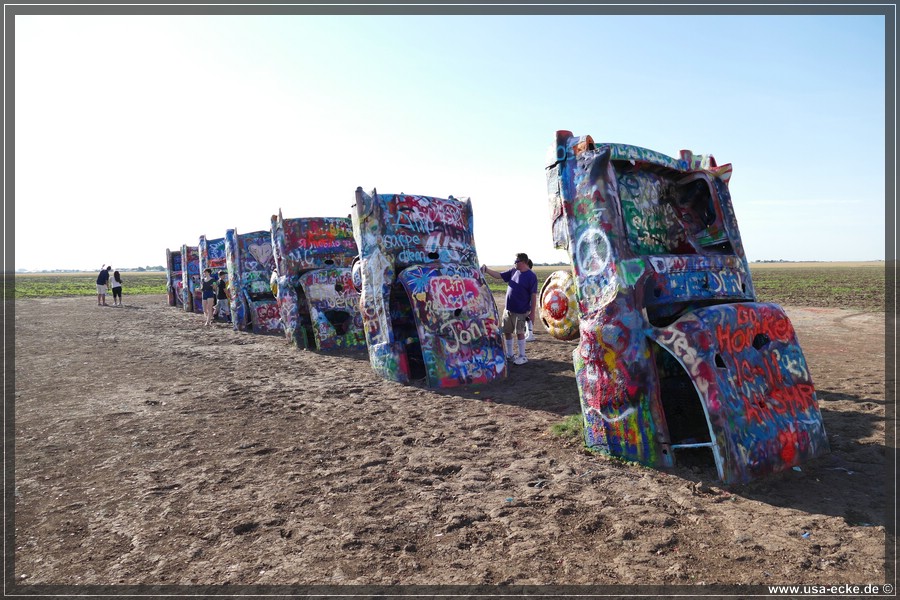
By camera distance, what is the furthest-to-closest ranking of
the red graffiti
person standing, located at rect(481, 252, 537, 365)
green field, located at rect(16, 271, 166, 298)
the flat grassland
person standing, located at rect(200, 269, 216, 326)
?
green field, located at rect(16, 271, 166, 298), person standing, located at rect(200, 269, 216, 326), person standing, located at rect(481, 252, 537, 365), the red graffiti, the flat grassland

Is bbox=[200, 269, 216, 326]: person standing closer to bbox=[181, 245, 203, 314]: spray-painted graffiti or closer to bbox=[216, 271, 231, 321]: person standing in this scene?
bbox=[216, 271, 231, 321]: person standing

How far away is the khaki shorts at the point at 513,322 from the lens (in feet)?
32.5

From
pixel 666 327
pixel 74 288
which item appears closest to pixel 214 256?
pixel 666 327

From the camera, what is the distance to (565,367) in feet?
32.6

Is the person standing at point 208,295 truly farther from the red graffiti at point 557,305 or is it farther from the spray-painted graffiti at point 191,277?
the red graffiti at point 557,305

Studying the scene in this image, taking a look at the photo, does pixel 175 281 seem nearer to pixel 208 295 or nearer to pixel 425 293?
pixel 208 295

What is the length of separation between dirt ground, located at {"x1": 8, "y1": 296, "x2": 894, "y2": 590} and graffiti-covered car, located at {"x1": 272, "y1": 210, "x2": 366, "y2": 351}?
4.87 meters

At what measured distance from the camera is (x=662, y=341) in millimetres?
4801

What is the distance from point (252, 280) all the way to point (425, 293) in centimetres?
1062

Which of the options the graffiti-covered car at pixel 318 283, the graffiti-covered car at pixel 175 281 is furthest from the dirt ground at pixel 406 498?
the graffiti-covered car at pixel 175 281

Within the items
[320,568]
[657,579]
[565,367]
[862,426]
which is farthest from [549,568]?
[565,367]

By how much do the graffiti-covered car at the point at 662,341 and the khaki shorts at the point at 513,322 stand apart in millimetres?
4089

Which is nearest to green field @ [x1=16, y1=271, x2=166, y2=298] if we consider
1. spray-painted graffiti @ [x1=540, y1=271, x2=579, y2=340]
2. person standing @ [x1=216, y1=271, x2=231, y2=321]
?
person standing @ [x1=216, y1=271, x2=231, y2=321]

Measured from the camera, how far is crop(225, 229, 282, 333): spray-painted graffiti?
1711 centimetres
